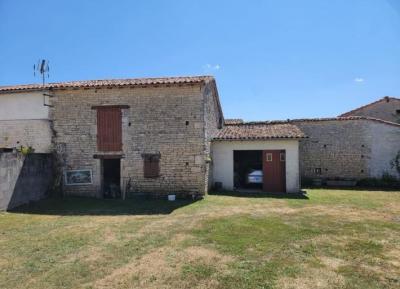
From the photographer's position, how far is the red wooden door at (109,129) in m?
13.0

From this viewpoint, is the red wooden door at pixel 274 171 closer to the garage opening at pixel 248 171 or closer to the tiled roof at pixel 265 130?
the tiled roof at pixel 265 130

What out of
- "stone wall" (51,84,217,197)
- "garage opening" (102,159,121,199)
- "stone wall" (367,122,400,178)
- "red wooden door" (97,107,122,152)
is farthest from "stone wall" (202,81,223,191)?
"stone wall" (367,122,400,178)

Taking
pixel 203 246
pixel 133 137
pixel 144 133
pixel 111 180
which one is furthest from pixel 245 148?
pixel 203 246

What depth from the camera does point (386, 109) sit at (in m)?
20.6

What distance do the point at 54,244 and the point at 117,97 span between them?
779cm

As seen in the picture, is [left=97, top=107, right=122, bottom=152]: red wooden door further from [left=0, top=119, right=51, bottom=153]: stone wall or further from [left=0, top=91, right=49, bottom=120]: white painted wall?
[left=0, top=91, right=49, bottom=120]: white painted wall

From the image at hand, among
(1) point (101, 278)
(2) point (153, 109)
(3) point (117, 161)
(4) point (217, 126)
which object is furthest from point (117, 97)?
(1) point (101, 278)

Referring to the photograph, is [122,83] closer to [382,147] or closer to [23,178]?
[23,178]

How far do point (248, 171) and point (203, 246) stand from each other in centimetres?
1098

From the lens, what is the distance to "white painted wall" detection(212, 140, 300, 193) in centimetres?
1411

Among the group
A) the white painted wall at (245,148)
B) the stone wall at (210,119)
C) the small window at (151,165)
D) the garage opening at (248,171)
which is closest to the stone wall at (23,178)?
the small window at (151,165)

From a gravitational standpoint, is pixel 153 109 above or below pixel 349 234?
above

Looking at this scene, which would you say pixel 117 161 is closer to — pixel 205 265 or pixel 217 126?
pixel 217 126

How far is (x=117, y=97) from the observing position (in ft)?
42.8
